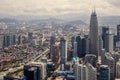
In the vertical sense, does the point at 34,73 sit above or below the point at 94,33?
below

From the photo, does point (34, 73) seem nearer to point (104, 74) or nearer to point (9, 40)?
point (104, 74)

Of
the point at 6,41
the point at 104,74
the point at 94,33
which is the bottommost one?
the point at 104,74

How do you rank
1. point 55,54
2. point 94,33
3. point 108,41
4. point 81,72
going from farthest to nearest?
1. point 108,41
2. point 94,33
3. point 55,54
4. point 81,72

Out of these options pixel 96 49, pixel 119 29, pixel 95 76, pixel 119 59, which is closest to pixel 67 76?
pixel 95 76

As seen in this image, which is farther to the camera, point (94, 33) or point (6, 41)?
point (6, 41)

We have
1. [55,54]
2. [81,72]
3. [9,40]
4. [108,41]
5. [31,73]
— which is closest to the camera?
[31,73]

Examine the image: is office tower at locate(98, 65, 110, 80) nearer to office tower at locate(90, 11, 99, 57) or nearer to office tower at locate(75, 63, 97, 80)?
office tower at locate(75, 63, 97, 80)

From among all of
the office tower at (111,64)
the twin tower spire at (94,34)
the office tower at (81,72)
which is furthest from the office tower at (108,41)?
the office tower at (81,72)

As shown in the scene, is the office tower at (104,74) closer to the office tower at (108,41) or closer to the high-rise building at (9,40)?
the office tower at (108,41)

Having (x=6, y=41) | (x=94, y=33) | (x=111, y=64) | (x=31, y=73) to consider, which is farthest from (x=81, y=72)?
(x=6, y=41)

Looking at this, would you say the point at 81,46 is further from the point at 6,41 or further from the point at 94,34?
the point at 6,41
